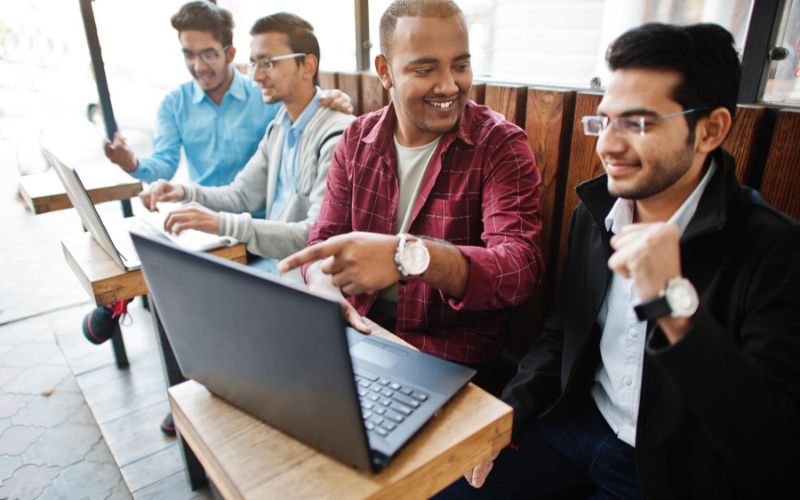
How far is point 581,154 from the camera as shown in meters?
1.65

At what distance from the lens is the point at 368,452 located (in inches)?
28.5

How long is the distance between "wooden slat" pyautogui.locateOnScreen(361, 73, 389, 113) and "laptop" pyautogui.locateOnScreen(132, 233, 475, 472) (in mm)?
1760

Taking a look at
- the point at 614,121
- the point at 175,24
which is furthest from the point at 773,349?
the point at 175,24

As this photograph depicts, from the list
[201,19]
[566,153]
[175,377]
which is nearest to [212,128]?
[201,19]

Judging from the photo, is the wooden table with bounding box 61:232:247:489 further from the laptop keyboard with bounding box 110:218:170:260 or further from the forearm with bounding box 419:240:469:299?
the forearm with bounding box 419:240:469:299

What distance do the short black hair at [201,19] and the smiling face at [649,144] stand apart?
234cm

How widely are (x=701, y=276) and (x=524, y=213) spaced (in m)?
0.51

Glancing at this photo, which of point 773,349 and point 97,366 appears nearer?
point 773,349

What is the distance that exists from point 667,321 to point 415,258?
462 mm

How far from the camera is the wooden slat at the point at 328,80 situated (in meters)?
2.83

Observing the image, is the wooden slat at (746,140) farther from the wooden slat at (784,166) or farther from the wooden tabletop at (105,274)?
the wooden tabletop at (105,274)

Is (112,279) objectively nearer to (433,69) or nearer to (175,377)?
(175,377)

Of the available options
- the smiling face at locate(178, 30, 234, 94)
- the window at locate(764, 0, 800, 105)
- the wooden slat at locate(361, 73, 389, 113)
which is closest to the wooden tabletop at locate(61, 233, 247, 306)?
the wooden slat at locate(361, 73, 389, 113)

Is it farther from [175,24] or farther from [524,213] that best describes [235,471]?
[175,24]
